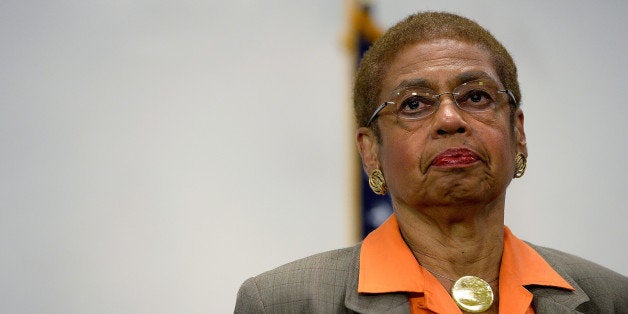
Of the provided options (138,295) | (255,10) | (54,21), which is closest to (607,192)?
(255,10)

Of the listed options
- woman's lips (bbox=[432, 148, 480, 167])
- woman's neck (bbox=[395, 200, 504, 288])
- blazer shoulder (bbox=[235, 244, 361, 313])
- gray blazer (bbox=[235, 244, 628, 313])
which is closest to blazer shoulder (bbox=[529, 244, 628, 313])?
gray blazer (bbox=[235, 244, 628, 313])

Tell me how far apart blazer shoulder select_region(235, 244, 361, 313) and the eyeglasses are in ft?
1.12

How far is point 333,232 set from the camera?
7.25 ft

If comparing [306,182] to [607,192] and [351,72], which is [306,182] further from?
[607,192]

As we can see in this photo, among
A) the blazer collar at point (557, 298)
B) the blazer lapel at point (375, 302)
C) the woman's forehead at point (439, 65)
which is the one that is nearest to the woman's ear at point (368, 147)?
the woman's forehead at point (439, 65)

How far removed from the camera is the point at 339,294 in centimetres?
130

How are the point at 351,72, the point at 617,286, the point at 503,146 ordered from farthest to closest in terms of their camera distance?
the point at 351,72
the point at 617,286
the point at 503,146

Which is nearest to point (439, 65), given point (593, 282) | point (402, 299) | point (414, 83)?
point (414, 83)

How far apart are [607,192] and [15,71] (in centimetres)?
218

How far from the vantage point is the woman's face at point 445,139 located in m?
1.31

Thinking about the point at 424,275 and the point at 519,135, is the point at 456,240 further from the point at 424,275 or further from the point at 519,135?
the point at 519,135

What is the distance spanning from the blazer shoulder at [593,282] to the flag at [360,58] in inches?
30.3

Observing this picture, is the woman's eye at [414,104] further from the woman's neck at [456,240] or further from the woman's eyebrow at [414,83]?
the woman's neck at [456,240]

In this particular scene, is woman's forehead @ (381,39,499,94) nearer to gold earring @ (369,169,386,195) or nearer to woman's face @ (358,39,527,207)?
woman's face @ (358,39,527,207)
